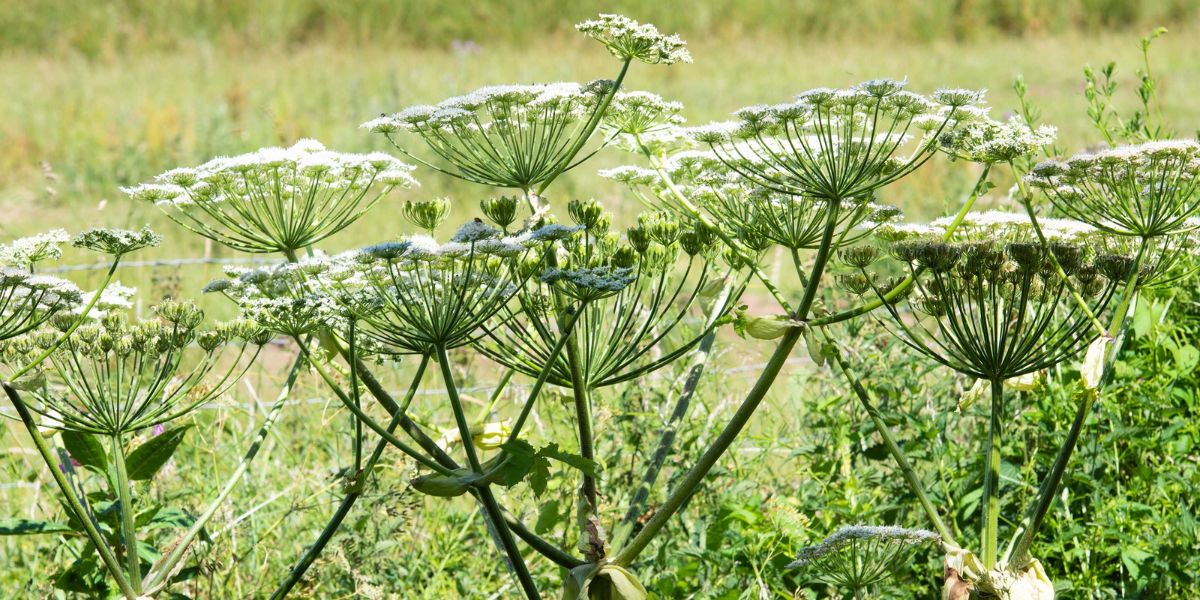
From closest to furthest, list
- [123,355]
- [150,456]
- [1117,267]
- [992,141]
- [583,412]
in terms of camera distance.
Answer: [992,141] < [1117,267] < [583,412] < [123,355] < [150,456]

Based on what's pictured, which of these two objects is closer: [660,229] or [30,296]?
[30,296]

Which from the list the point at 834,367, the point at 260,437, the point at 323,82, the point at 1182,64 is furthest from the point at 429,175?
the point at 1182,64

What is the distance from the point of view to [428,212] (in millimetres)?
2174

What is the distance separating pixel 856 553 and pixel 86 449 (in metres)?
1.51

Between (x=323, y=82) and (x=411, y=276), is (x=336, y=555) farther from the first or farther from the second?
(x=323, y=82)

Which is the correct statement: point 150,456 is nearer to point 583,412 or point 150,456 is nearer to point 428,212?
point 428,212

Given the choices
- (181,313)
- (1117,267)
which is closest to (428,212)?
(181,313)

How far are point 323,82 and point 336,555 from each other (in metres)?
12.0

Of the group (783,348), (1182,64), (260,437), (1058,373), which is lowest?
(1182,64)

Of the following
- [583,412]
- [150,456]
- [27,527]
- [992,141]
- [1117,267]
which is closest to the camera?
[992,141]

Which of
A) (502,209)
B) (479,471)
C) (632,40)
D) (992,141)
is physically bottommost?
(479,471)

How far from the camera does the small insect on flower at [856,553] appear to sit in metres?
1.97

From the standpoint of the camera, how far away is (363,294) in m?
1.79

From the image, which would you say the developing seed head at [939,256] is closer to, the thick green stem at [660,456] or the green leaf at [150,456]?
the thick green stem at [660,456]
